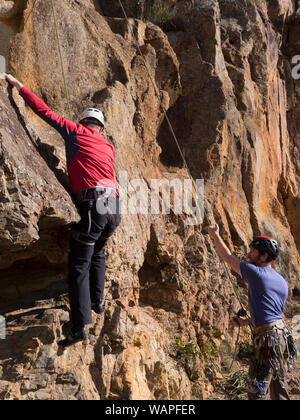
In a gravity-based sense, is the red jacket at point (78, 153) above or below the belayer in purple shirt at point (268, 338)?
above

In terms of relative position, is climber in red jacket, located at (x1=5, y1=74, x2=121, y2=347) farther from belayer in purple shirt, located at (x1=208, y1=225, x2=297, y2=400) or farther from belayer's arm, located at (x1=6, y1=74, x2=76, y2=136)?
belayer in purple shirt, located at (x1=208, y1=225, x2=297, y2=400)

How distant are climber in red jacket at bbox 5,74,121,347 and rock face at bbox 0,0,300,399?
171mm

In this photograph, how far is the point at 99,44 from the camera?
23.6 ft

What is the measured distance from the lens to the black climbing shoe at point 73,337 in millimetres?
4730

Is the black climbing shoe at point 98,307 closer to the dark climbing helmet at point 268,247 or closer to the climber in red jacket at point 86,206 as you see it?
the climber in red jacket at point 86,206

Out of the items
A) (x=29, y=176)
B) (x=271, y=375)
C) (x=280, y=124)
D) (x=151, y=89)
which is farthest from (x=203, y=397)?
(x=280, y=124)

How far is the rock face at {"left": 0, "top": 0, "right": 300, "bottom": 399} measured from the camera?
4602mm

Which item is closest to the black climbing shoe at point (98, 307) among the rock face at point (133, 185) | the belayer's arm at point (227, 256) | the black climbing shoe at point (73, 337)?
the rock face at point (133, 185)

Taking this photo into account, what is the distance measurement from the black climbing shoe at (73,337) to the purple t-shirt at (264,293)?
1.76 meters

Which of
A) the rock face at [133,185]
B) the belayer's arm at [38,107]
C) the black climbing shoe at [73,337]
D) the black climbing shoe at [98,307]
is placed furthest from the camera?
the black climbing shoe at [98,307]

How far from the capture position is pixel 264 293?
4746 millimetres

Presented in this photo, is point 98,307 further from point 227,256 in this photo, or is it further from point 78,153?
point 78,153

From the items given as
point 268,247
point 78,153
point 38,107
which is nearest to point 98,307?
point 78,153

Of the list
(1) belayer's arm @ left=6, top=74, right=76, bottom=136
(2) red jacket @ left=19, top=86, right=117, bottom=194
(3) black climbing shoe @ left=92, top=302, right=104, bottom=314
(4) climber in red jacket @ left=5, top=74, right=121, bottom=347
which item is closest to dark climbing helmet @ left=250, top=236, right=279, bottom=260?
(4) climber in red jacket @ left=5, top=74, right=121, bottom=347
